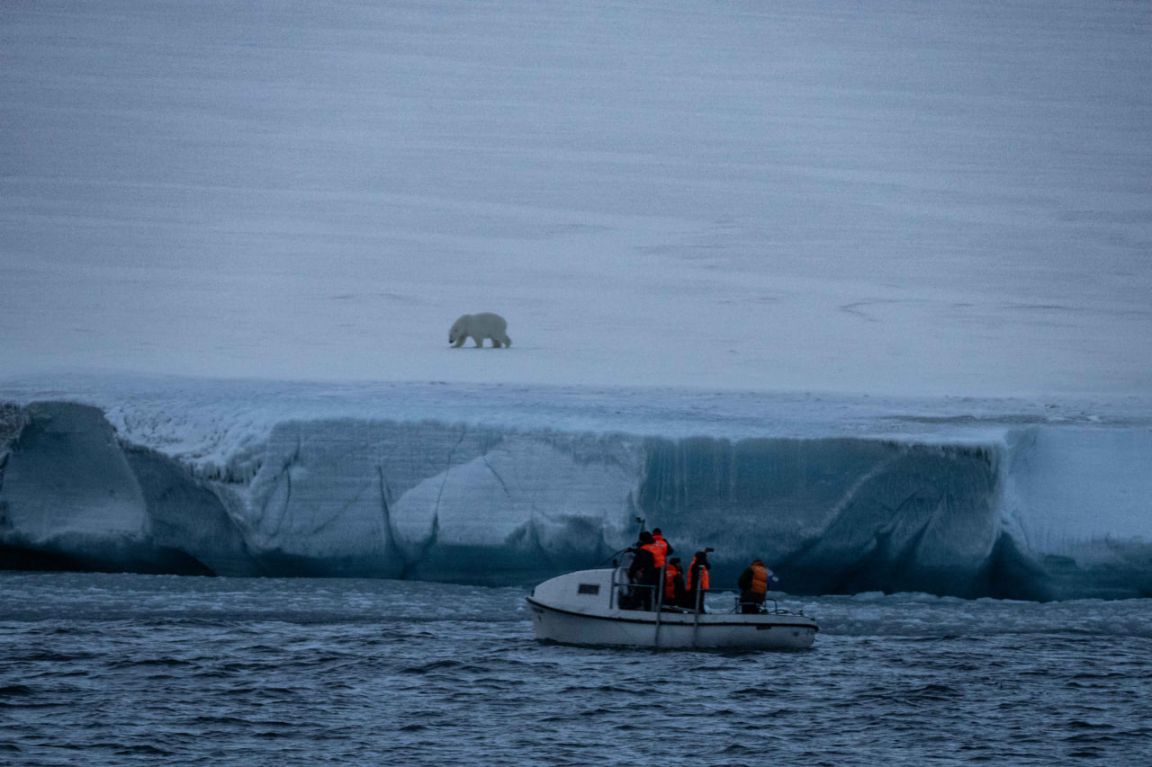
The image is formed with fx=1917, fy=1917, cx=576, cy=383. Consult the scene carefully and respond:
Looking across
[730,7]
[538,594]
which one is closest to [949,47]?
[730,7]

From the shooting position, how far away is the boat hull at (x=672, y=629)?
13.0 meters

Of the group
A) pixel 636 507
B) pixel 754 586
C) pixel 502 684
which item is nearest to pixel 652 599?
pixel 754 586

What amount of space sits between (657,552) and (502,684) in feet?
5.39

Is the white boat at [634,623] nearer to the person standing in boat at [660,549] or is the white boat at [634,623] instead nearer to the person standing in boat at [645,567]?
the person standing in boat at [645,567]

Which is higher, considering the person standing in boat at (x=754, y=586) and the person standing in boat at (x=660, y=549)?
the person standing in boat at (x=660, y=549)

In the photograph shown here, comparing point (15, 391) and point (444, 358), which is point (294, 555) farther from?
point (444, 358)

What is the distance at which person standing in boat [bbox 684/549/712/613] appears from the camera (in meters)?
12.8

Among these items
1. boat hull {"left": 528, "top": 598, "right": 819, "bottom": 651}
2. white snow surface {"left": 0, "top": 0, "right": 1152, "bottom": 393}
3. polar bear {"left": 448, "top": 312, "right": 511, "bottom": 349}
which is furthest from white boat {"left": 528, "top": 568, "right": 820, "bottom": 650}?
polar bear {"left": 448, "top": 312, "right": 511, "bottom": 349}

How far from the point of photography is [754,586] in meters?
13.2

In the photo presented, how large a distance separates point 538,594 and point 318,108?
17.2 metres

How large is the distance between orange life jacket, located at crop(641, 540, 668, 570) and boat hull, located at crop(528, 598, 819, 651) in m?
0.36

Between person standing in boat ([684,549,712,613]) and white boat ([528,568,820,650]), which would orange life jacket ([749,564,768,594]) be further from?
person standing in boat ([684,549,712,613])

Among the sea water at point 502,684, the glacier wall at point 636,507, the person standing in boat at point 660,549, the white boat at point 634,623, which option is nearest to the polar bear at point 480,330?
the glacier wall at point 636,507

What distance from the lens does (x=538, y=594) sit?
43.5ft
